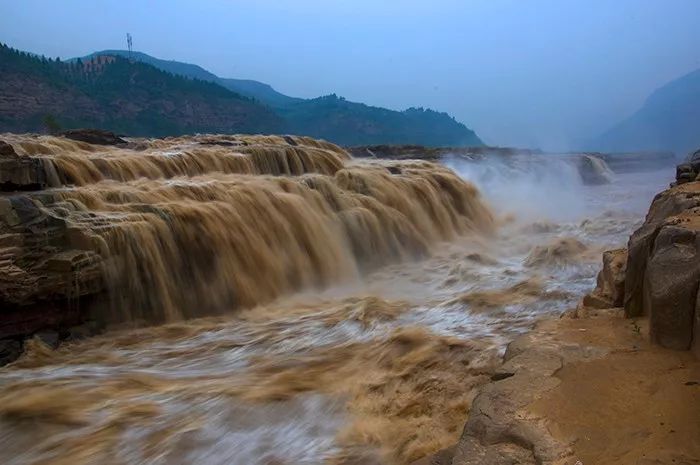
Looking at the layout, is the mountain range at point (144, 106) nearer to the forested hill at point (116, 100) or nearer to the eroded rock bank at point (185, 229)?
the forested hill at point (116, 100)

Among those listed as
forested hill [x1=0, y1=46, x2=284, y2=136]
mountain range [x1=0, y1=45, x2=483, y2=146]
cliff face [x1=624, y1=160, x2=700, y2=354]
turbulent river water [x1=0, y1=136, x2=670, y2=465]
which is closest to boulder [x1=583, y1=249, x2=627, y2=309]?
cliff face [x1=624, y1=160, x2=700, y2=354]

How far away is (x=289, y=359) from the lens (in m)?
4.89

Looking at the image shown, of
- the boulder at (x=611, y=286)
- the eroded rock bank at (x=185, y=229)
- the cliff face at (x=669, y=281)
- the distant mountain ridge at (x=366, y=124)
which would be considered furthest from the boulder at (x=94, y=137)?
the distant mountain ridge at (x=366, y=124)

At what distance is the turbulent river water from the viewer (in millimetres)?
3373

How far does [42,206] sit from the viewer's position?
20.1ft

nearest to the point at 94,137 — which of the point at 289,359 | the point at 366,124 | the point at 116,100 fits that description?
the point at 289,359

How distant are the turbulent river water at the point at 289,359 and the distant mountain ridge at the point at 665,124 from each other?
108320 mm

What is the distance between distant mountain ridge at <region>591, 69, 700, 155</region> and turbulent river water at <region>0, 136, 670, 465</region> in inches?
4265


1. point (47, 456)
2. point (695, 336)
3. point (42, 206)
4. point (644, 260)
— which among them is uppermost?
point (42, 206)

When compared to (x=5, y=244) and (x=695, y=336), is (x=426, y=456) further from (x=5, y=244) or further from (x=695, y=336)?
(x=5, y=244)

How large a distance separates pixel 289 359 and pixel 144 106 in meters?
72.0

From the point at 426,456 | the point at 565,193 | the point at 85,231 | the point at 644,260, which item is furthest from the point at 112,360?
the point at 565,193

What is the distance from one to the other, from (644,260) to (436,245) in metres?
7.13

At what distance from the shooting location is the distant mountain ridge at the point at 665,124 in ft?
357
